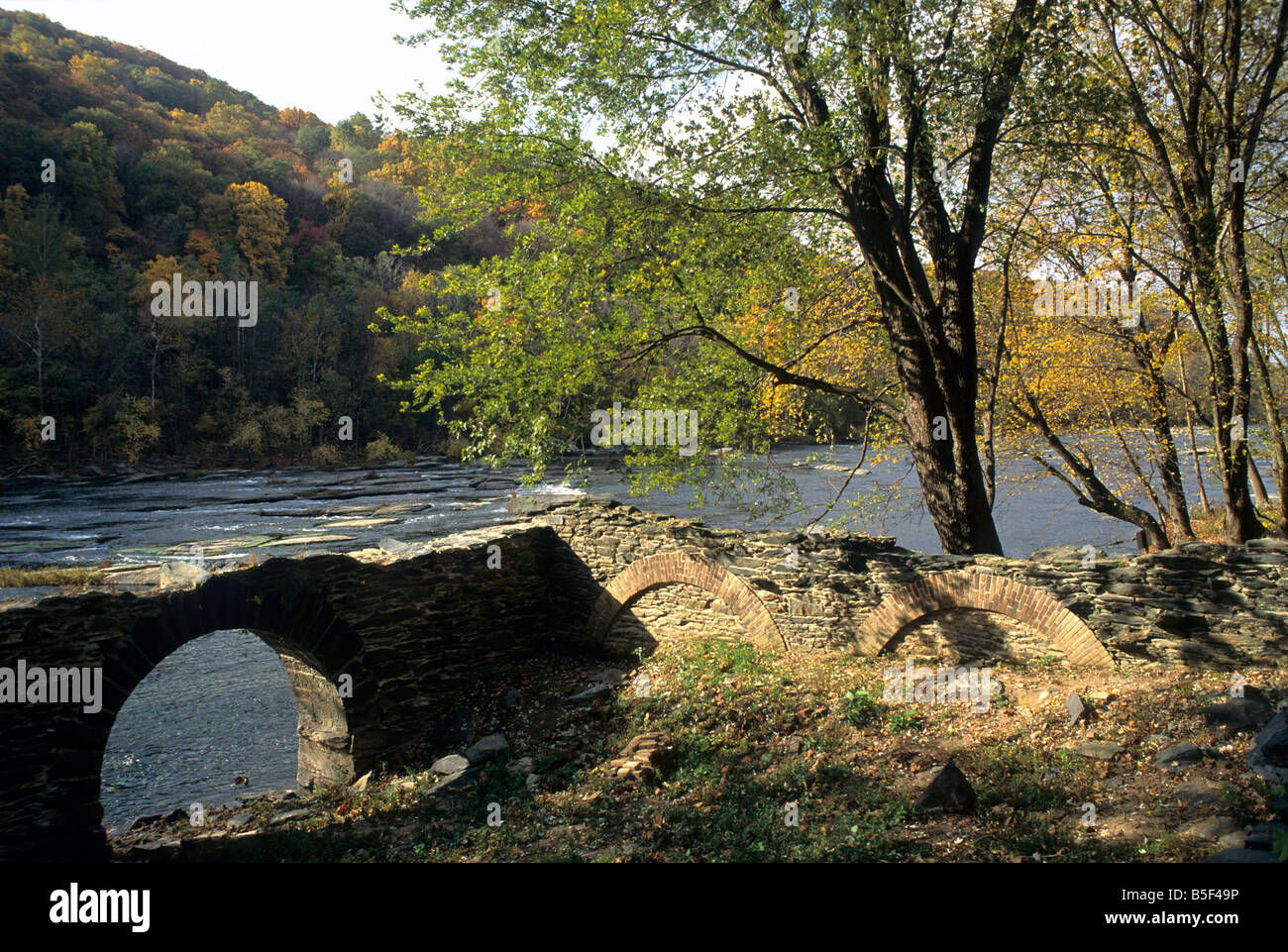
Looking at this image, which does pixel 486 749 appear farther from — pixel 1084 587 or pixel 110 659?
pixel 1084 587

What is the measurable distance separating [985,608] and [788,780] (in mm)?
2793

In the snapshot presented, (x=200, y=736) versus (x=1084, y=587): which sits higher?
(x=1084, y=587)

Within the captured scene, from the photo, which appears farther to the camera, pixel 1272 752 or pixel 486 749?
pixel 486 749

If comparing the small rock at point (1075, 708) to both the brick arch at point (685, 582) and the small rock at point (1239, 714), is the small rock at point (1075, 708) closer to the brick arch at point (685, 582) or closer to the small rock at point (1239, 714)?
the small rock at point (1239, 714)

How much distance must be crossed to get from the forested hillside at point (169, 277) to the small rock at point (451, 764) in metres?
30.9

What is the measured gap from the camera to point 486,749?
968 centimetres

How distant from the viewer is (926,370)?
9562 millimetres

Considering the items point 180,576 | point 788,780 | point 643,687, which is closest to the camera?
point 788,780

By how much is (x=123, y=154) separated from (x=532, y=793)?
199ft

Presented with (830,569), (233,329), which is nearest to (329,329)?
(233,329)

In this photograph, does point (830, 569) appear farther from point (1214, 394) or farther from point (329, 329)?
point (329, 329)

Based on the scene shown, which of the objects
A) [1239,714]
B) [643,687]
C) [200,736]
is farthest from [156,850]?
[1239,714]
